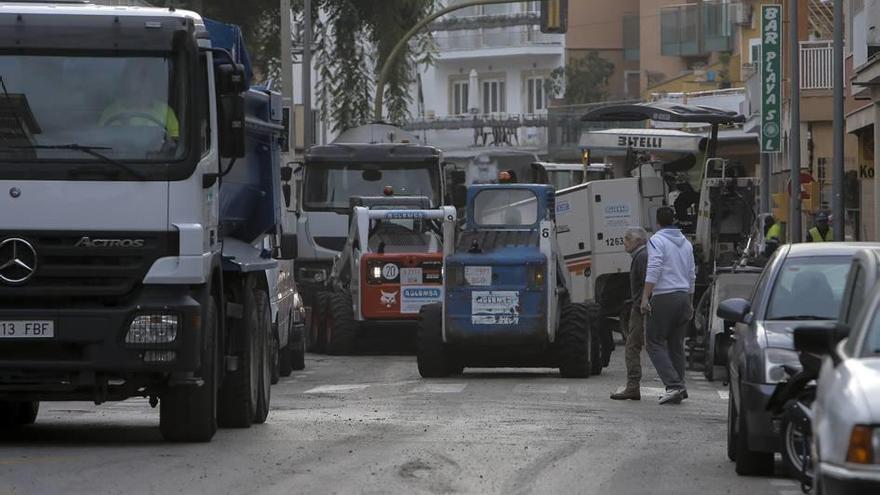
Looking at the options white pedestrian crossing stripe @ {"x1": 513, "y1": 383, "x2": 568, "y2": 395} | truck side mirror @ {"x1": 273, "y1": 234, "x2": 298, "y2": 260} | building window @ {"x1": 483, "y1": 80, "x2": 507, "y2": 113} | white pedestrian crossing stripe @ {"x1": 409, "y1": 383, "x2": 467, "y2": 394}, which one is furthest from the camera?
building window @ {"x1": 483, "y1": 80, "x2": 507, "y2": 113}

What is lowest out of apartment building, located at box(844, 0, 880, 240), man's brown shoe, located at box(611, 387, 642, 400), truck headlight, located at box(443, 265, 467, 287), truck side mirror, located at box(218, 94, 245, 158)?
man's brown shoe, located at box(611, 387, 642, 400)

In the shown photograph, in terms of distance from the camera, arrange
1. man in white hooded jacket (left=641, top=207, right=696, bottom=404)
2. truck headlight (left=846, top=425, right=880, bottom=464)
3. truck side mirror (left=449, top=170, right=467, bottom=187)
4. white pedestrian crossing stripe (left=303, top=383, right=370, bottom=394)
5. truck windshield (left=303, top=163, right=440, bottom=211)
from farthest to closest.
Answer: truck side mirror (left=449, top=170, right=467, bottom=187) → truck windshield (left=303, top=163, right=440, bottom=211) → white pedestrian crossing stripe (left=303, top=383, right=370, bottom=394) → man in white hooded jacket (left=641, top=207, right=696, bottom=404) → truck headlight (left=846, top=425, right=880, bottom=464)

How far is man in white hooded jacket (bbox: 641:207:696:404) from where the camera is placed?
19.2 m

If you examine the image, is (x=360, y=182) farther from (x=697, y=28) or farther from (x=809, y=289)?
(x=697, y=28)

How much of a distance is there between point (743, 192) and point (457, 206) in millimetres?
5284

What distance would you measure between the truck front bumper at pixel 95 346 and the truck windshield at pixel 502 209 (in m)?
10.4

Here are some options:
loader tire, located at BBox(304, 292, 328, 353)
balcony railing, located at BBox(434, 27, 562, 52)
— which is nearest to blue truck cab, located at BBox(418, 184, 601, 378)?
loader tire, located at BBox(304, 292, 328, 353)

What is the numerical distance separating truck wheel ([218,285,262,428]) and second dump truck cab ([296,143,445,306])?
1687 centimetres

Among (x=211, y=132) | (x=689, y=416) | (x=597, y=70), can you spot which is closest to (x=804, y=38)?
(x=597, y=70)

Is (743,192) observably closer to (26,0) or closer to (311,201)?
(311,201)

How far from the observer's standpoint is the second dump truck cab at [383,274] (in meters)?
29.3

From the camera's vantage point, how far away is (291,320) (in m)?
25.1

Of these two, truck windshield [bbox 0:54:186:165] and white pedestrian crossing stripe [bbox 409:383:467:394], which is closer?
truck windshield [bbox 0:54:186:165]

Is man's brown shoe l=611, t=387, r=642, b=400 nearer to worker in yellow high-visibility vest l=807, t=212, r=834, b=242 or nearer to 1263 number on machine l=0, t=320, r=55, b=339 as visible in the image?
1263 number on machine l=0, t=320, r=55, b=339
